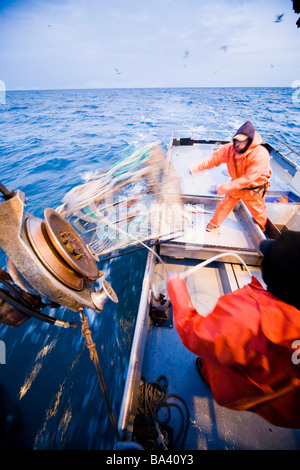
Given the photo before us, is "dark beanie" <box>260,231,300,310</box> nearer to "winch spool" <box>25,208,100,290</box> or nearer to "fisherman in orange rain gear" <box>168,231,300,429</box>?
"fisherman in orange rain gear" <box>168,231,300,429</box>

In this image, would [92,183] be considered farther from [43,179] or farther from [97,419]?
[43,179]

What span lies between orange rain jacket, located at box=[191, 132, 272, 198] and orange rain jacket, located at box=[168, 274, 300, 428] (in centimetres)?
284

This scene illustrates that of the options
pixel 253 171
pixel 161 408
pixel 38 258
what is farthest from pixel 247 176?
pixel 161 408

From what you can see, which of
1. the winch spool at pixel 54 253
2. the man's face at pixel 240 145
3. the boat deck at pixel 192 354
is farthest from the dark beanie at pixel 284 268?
the man's face at pixel 240 145

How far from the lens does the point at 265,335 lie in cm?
128

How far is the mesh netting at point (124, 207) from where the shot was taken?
3863 millimetres

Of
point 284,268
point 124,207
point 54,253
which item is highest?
point 284,268

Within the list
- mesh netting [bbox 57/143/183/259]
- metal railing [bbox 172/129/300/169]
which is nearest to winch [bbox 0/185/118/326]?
mesh netting [bbox 57/143/183/259]

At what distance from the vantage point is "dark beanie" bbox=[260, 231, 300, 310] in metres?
1.21

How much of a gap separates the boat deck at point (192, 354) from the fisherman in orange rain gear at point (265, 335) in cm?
128

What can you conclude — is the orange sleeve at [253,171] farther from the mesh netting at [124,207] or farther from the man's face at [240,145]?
the mesh netting at [124,207]

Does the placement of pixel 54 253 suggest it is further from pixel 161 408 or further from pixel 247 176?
pixel 247 176

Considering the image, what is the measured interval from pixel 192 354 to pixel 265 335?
234cm
